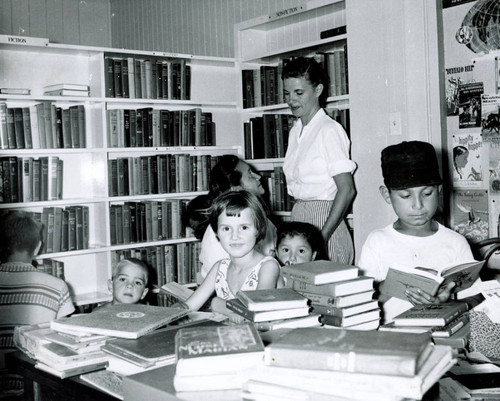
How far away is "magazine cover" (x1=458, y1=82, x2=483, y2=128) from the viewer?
133 inches

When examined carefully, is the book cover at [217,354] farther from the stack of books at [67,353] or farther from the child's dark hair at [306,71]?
the child's dark hair at [306,71]

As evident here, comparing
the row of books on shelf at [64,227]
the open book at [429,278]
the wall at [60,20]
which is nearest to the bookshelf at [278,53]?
the row of books on shelf at [64,227]

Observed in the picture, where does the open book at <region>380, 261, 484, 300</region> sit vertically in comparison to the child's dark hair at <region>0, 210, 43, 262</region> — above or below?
below

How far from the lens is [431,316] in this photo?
5.52ft

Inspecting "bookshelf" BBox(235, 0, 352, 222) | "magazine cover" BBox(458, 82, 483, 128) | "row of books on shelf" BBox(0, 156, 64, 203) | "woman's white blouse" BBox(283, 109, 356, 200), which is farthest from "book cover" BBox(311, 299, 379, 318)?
"row of books on shelf" BBox(0, 156, 64, 203)

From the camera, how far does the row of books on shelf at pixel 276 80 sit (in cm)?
395

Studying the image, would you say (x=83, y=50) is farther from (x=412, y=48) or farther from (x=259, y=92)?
(x=412, y=48)

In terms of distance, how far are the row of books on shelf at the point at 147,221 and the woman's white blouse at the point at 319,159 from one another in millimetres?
1338

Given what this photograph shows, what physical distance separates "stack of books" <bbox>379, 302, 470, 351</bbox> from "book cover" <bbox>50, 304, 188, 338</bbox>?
0.62m

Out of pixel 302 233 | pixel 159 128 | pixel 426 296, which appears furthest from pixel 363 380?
pixel 159 128

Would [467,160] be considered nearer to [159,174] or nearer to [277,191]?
[277,191]

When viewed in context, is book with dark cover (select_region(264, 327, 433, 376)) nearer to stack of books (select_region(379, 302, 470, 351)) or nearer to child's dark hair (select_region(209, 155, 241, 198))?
stack of books (select_region(379, 302, 470, 351))

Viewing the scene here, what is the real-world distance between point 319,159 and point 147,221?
5.32 ft

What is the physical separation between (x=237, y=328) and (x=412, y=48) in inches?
97.0
